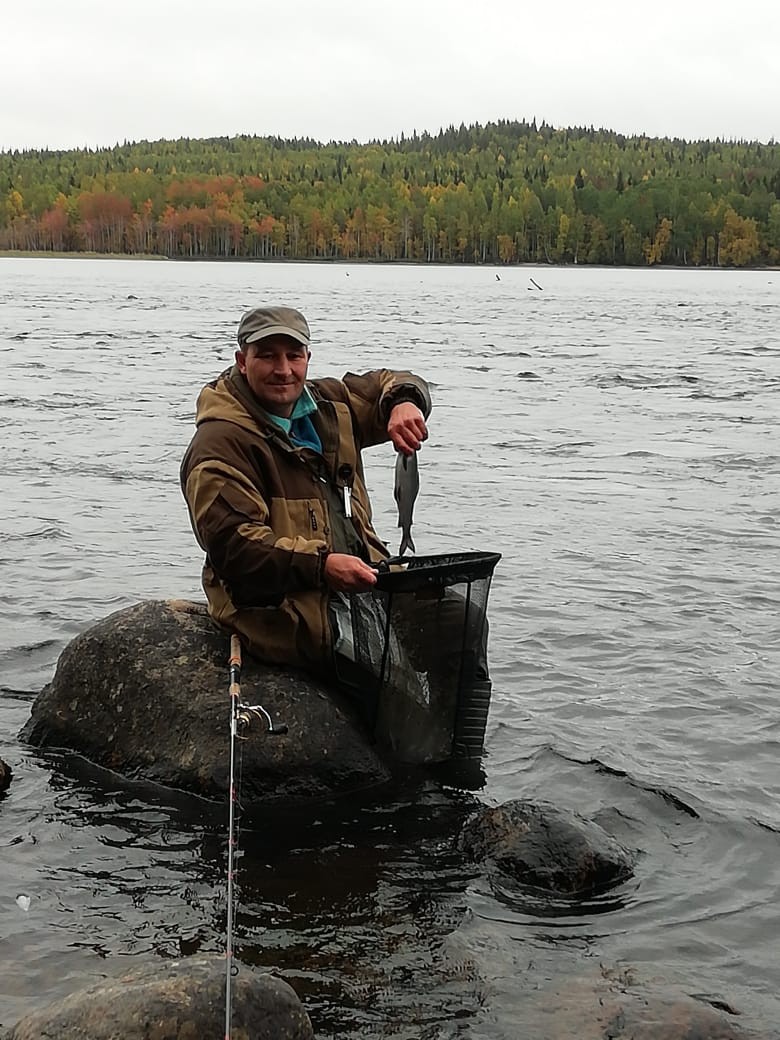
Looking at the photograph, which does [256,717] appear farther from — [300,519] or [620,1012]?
[620,1012]

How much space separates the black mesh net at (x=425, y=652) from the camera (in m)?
6.20

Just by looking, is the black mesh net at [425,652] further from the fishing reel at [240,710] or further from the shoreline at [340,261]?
the shoreline at [340,261]

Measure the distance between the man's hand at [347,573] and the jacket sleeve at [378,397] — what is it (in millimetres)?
1083

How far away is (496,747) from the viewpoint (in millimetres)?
7230

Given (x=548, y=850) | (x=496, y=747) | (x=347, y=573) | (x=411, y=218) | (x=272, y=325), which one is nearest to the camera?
(x=548, y=850)

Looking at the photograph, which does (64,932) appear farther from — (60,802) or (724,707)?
(724,707)

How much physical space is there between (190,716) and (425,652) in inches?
45.5

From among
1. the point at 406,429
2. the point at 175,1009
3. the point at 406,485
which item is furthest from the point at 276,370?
the point at 175,1009

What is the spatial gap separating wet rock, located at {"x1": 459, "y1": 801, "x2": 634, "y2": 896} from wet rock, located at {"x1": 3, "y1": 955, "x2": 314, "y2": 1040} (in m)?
1.67

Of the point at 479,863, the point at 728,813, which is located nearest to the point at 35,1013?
the point at 479,863

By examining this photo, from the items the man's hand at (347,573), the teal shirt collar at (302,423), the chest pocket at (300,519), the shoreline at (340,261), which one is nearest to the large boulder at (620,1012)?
the man's hand at (347,573)

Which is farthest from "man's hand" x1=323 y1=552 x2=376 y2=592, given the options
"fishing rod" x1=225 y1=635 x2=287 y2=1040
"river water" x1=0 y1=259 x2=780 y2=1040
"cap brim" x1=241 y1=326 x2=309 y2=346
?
"river water" x1=0 y1=259 x2=780 y2=1040

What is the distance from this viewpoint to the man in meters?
5.86

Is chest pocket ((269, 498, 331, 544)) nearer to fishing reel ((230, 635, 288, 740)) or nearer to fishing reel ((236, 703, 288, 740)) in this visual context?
fishing reel ((230, 635, 288, 740))
